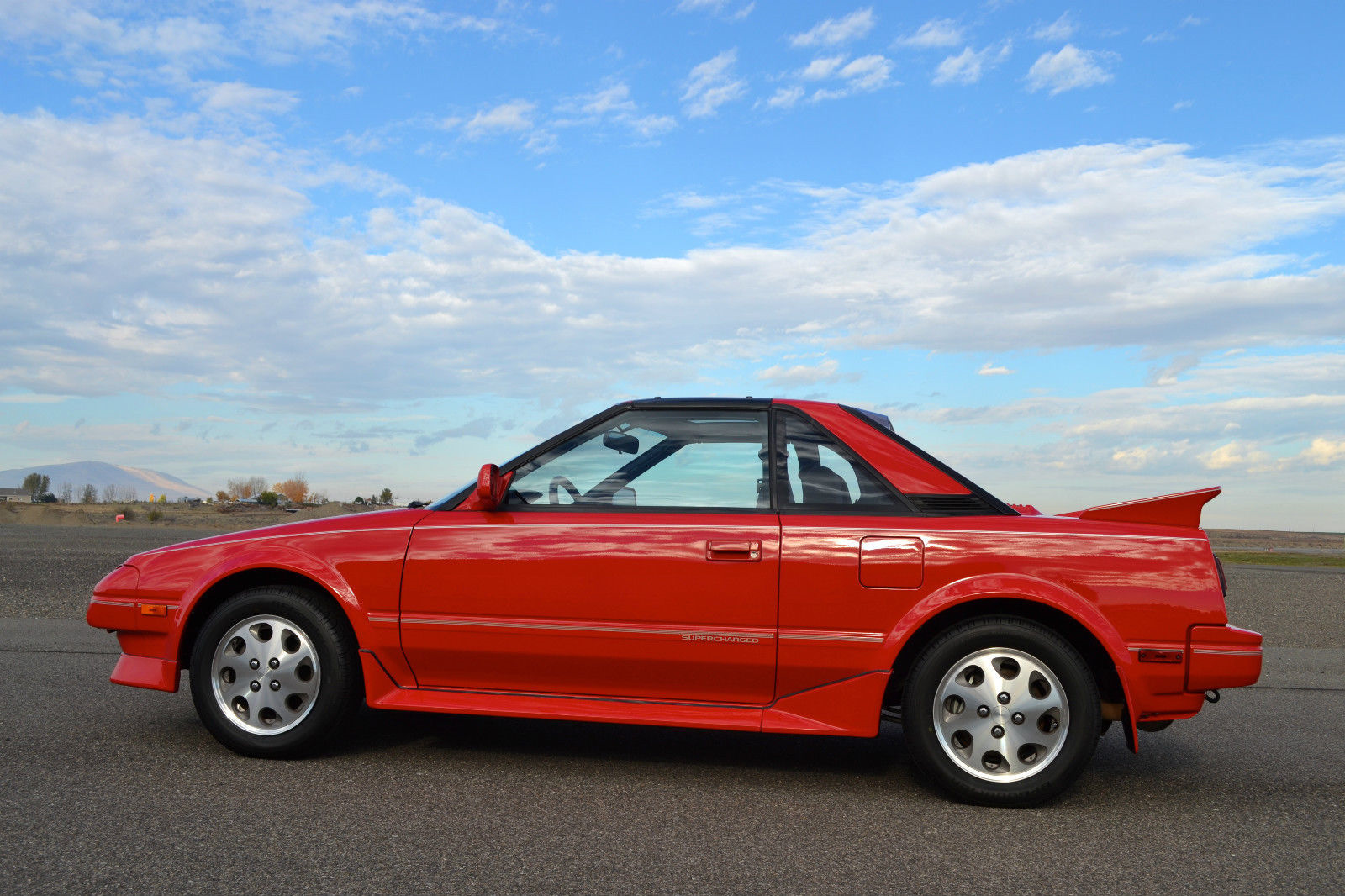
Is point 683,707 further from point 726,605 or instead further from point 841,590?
point 841,590

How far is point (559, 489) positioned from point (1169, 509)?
8.66 ft

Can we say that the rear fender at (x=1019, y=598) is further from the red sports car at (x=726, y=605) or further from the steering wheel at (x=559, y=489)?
the steering wheel at (x=559, y=489)

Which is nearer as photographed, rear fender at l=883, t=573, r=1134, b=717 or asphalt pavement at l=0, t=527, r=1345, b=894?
asphalt pavement at l=0, t=527, r=1345, b=894

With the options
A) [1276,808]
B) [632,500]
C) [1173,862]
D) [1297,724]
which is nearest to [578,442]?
[632,500]

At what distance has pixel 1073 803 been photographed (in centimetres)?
414

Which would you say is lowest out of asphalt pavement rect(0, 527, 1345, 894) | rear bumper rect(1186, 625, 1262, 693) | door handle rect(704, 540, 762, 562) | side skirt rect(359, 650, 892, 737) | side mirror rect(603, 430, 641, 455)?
asphalt pavement rect(0, 527, 1345, 894)

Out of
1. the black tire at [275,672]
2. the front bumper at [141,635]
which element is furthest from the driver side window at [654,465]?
the front bumper at [141,635]

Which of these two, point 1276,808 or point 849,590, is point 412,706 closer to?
point 849,590

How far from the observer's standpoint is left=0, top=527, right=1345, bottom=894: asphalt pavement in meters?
3.13

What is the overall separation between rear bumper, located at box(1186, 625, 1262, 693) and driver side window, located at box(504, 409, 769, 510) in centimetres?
184

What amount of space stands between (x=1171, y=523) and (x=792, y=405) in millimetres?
1673

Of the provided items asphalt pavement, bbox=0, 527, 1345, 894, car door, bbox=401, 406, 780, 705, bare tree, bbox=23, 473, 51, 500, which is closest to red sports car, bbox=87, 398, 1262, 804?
car door, bbox=401, 406, 780, 705

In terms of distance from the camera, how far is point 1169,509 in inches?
166

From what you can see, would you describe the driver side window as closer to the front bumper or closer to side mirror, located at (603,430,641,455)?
side mirror, located at (603,430,641,455)
